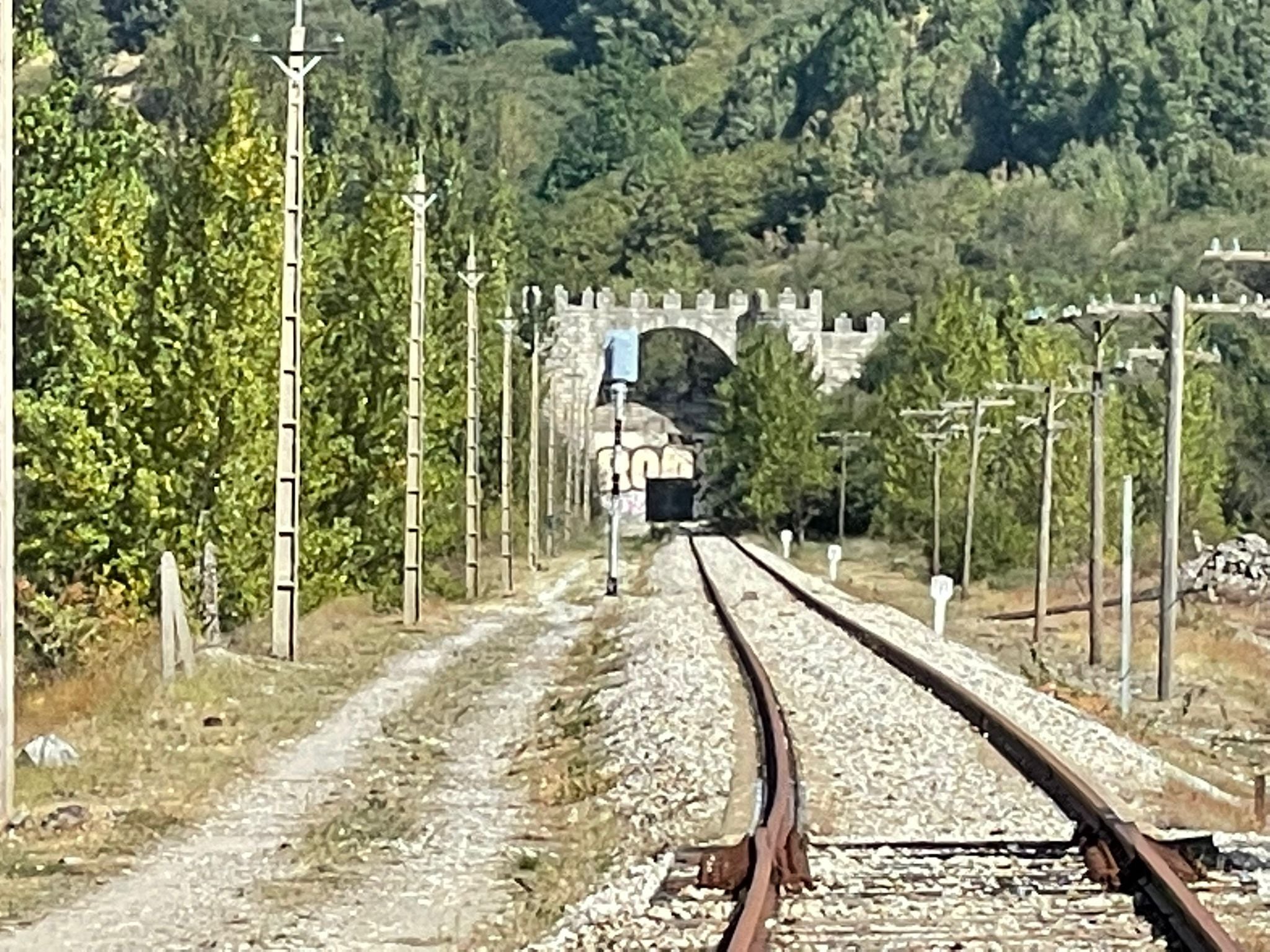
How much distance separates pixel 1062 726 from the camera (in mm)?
23078

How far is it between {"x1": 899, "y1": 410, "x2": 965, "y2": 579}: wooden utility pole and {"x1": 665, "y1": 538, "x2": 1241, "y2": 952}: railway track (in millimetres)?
50644

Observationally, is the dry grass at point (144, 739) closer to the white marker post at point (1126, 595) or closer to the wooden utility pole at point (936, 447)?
the white marker post at point (1126, 595)

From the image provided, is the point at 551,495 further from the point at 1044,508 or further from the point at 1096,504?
the point at 1096,504

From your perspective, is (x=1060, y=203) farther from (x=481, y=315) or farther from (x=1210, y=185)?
(x=481, y=315)

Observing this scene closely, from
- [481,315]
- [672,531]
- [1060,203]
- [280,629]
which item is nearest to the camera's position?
[280,629]

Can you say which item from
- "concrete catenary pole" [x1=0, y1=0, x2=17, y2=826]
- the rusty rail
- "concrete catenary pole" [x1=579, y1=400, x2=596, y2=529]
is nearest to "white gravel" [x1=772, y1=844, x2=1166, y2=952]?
the rusty rail

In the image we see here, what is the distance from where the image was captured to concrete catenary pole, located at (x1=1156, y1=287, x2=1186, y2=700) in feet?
116

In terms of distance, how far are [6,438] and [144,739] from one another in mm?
4786

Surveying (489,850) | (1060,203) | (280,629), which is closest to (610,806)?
(489,850)

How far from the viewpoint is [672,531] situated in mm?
125312

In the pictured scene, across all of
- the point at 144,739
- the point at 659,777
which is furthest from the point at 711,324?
the point at 659,777

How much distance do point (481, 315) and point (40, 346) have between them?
1256 inches

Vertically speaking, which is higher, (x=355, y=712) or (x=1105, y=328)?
(x=1105, y=328)

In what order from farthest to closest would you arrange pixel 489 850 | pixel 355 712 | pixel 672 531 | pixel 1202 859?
1. pixel 672 531
2. pixel 355 712
3. pixel 489 850
4. pixel 1202 859
